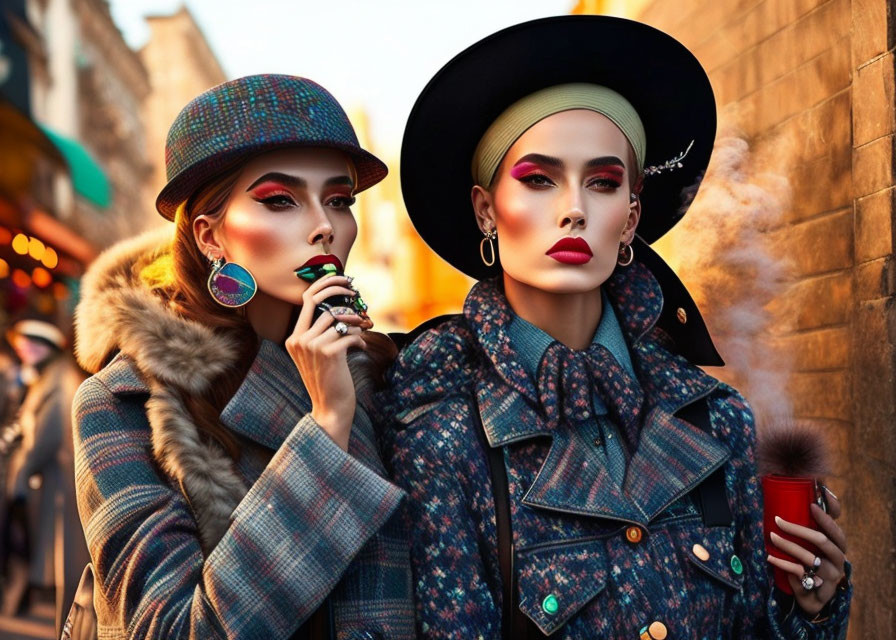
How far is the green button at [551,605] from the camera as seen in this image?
2.29 m

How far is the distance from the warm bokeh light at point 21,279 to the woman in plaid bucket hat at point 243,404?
8.96m

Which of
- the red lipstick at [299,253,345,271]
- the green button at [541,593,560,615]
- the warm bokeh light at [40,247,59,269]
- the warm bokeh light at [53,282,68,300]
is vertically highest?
the warm bokeh light at [40,247,59,269]

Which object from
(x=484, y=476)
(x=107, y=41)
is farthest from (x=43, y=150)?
(x=484, y=476)

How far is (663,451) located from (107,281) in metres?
1.63

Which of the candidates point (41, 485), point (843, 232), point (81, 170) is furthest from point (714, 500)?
point (81, 170)

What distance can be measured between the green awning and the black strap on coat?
1155cm

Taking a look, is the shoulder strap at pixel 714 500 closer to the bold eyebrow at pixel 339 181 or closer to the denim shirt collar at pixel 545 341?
the denim shirt collar at pixel 545 341

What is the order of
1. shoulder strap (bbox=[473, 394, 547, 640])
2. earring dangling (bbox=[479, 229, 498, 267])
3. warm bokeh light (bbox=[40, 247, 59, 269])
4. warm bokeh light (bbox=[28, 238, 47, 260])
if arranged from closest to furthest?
shoulder strap (bbox=[473, 394, 547, 640])
earring dangling (bbox=[479, 229, 498, 267])
warm bokeh light (bbox=[28, 238, 47, 260])
warm bokeh light (bbox=[40, 247, 59, 269])

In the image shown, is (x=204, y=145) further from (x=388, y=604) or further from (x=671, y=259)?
(x=671, y=259)

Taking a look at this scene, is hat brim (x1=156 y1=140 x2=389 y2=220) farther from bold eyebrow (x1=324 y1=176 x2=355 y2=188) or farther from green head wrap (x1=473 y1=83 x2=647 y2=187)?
green head wrap (x1=473 y1=83 x2=647 y2=187)

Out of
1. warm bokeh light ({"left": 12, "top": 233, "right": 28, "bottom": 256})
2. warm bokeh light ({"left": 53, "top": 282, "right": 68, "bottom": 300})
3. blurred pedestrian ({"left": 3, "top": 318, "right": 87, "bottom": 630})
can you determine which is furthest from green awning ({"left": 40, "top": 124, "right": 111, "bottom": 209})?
blurred pedestrian ({"left": 3, "top": 318, "right": 87, "bottom": 630})

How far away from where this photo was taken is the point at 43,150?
40.1ft

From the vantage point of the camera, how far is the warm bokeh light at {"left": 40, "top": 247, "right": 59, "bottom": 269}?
464 inches

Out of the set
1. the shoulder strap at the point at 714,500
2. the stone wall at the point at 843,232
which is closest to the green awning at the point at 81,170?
the stone wall at the point at 843,232
